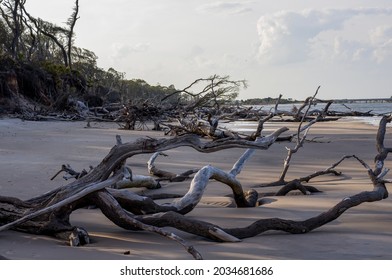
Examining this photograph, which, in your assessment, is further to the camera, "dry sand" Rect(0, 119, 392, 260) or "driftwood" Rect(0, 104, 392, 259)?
"driftwood" Rect(0, 104, 392, 259)

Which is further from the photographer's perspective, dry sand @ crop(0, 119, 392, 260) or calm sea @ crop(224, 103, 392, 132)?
calm sea @ crop(224, 103, 392, 132)

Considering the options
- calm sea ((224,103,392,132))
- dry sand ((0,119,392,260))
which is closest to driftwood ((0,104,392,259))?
dry sand ((0,119,392,260))

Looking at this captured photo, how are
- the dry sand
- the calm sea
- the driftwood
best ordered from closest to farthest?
the dry sand, the driftwood, the calm sea

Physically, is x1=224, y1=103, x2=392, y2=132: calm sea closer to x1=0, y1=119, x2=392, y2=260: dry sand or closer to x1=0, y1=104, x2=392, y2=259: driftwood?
x1=0, y1=119, x2=392, y2=260: dry sand

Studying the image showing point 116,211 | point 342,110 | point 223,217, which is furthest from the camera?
point 342,110

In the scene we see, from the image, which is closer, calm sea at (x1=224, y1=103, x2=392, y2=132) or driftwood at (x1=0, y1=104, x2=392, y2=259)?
driftwood at (x1=0, y1=104, x2=392, y2=259)

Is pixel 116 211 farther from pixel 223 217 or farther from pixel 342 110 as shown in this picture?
pixel 342 110

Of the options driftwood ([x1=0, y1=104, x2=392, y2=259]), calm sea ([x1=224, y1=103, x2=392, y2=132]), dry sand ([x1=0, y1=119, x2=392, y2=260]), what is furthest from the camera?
calm sea ([x1=224, y1=103, x2=392, y2=132])

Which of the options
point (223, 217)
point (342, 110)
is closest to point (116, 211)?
point (223, 217)

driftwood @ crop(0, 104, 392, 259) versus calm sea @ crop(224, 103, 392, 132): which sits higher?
calm sea @ crop(224, 103, 392, 132)

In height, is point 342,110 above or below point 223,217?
above

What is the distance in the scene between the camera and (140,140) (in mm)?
4230

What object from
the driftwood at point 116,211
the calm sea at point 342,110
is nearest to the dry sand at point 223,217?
the driftwood at point 116,211

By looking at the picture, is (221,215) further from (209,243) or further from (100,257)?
(100,257)
